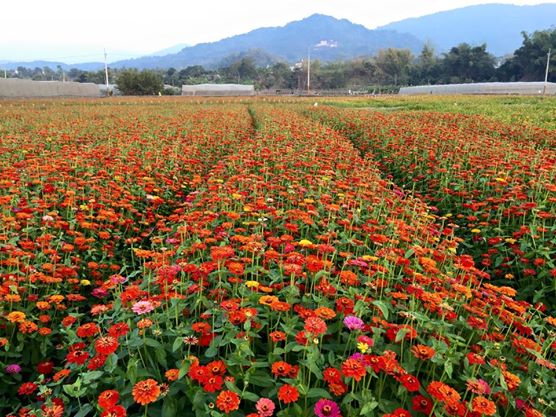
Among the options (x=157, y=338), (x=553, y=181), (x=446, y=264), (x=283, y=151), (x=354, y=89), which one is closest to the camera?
(x=157, y=338)

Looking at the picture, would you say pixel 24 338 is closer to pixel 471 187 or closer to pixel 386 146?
pixel 471 187

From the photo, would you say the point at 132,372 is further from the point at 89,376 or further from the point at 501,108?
the point at 501,108

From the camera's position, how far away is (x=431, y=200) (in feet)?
19.7

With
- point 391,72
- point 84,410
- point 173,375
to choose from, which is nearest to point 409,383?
point 173,375

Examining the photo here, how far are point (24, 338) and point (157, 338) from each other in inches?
41.1

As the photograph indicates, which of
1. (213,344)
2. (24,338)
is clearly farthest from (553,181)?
(24,338)

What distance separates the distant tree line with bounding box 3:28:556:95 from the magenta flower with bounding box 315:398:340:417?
62473 millimetres

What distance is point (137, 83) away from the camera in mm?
58594

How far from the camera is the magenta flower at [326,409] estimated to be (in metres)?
1.55

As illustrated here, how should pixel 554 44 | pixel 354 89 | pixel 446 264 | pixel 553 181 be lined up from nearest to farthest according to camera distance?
pixel 446 264, pixel 553 181, pixel 554 44, pixel 354 89

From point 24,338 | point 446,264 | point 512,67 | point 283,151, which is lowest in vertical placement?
point 24,338

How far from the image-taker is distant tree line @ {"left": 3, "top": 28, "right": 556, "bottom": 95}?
66.1 metres

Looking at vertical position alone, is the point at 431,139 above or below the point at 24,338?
above

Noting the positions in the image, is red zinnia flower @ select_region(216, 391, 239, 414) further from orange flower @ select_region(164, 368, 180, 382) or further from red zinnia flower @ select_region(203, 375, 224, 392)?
orange flower @ select_region(164, 368, 180, 382)
